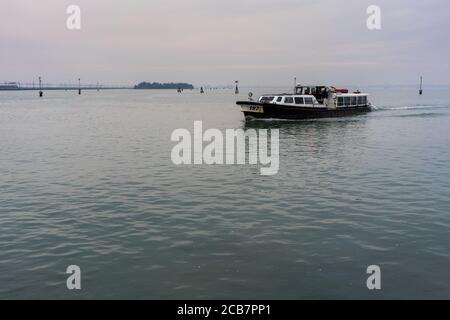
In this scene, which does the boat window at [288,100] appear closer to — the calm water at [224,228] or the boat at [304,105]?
the boat at [304,105]

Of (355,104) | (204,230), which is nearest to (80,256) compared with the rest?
(204,230)

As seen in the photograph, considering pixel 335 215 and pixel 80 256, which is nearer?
pixel 80 256

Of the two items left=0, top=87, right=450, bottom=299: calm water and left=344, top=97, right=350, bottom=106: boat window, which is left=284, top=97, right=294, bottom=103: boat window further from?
left=0, top=87, right=450, bottom=299: calm water

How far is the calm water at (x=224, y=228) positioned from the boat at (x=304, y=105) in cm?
2845

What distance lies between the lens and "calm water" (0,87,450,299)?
11047 millimetres

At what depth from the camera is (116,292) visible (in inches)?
420

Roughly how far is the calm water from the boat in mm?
28446

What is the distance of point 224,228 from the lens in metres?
15.0

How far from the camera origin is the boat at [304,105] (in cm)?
5684

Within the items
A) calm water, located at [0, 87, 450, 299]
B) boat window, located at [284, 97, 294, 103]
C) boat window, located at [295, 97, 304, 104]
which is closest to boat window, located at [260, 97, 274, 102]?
boat window, located at [284, 97, 294, 103]

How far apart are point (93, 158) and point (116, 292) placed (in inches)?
812

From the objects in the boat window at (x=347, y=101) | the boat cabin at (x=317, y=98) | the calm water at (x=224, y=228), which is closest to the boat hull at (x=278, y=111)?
the boat cabin at (x=317, y=98)
